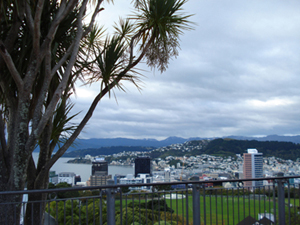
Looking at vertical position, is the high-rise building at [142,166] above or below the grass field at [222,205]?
below

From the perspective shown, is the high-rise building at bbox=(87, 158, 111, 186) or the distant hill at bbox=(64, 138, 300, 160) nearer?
the high-rise building at bbox=(87, 158, 111, 186)

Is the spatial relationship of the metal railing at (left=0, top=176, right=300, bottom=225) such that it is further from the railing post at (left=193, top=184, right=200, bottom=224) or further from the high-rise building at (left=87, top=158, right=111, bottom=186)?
the high-rise building at (left=87, top=158, right=111, bottom=186)

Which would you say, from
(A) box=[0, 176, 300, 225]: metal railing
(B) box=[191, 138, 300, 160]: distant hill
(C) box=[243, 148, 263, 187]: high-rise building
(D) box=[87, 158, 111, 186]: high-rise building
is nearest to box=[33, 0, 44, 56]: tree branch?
(A) box=[0, 176, 300, 225]: metal railing

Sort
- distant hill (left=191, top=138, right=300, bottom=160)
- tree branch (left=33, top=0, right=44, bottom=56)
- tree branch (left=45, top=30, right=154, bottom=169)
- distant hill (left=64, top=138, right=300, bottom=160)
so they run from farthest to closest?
distant hill (left=64, top=138, right=300, bottom=160) < distant hill (left=191, top=138, right=300, bottom=160) < tree branch (left=45, top=30, right=154, bottom=169) < tree branch (left=33, top=0, right=44, bottom=56)

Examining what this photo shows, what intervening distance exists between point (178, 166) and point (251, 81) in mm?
41731

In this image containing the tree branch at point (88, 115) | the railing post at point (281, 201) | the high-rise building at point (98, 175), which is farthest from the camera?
the high-rise building at point (98, 175)

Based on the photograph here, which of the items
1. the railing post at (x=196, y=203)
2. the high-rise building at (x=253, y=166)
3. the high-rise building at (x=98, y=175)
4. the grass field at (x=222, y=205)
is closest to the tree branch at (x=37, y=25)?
the grass field at (x=222, y=205)

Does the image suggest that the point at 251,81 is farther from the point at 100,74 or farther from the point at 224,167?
the point at 100,74

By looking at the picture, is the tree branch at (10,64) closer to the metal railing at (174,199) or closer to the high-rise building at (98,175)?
the metal railing at (174,199)

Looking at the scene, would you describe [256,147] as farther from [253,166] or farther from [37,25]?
[37,25]

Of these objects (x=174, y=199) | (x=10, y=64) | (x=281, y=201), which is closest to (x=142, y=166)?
(x=281, y=201)

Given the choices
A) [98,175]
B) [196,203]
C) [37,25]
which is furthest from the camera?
[98,175]

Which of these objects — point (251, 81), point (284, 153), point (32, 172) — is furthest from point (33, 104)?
point (251, 81)

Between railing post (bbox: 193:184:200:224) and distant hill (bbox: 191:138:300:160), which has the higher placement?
railing post (bbox: 193:184:200:224)
